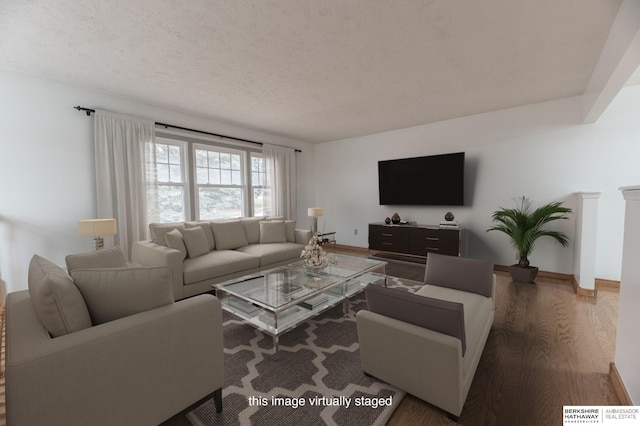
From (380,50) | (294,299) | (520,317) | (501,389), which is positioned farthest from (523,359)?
(380,50)

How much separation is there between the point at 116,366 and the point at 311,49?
2583 millimetres

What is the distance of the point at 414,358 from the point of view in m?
1.46

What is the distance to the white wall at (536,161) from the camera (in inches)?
134

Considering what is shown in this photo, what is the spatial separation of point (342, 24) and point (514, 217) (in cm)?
347

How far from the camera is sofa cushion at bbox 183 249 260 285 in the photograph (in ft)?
9.90

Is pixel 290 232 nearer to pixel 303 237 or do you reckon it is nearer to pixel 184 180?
pixel 303 237

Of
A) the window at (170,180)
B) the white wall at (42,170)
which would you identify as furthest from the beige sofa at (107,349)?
the window at (170,180)

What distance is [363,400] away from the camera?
156cm

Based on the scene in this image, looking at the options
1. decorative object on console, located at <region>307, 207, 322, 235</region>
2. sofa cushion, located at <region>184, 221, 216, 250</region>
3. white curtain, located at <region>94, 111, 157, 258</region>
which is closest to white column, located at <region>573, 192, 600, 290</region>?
decorative object on console, located at <region>307, 207, 322, 235</region>

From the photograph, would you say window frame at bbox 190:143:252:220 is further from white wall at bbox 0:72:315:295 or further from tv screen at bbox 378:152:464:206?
tv screen at bbox 378:152:464:206

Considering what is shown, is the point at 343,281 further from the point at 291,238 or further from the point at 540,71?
the point at 540,71

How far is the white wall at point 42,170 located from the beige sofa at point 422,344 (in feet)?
12.3

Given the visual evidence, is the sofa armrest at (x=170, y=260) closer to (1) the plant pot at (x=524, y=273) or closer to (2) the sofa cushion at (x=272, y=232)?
(2) the sofa cushion at (x=272, y=232)

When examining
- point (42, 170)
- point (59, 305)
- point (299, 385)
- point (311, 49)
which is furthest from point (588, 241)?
point (42, 170)
